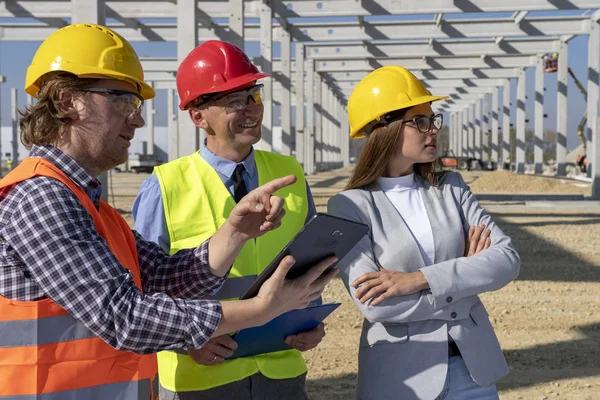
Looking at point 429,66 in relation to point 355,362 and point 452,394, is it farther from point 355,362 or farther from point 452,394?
point 452,394

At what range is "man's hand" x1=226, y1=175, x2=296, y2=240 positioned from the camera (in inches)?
77.6

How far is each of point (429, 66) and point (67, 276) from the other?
1293 inches

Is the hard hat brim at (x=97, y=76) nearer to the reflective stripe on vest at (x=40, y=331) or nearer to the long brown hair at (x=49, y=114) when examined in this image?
the long brown hair at (x=49, y=114)

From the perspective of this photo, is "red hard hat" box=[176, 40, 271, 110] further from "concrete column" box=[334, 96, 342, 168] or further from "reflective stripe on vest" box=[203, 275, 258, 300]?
"concrete column" box=[334, 96, 342, 168]

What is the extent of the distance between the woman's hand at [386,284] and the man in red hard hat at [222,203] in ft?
0.64

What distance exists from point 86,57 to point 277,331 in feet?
3.35

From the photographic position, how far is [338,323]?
6973mm

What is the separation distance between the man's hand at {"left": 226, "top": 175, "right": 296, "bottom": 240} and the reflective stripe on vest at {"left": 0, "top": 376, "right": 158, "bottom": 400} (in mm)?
486

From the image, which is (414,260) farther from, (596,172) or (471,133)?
(471,133)

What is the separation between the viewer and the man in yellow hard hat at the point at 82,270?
5.50ft

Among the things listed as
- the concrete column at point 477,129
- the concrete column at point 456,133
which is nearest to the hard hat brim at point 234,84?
the concrete column at point 477,129

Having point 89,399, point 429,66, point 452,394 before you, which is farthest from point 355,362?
point 429,66

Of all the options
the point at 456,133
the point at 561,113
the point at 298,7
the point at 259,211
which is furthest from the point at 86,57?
the point at 456,133

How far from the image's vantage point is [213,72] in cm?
293
